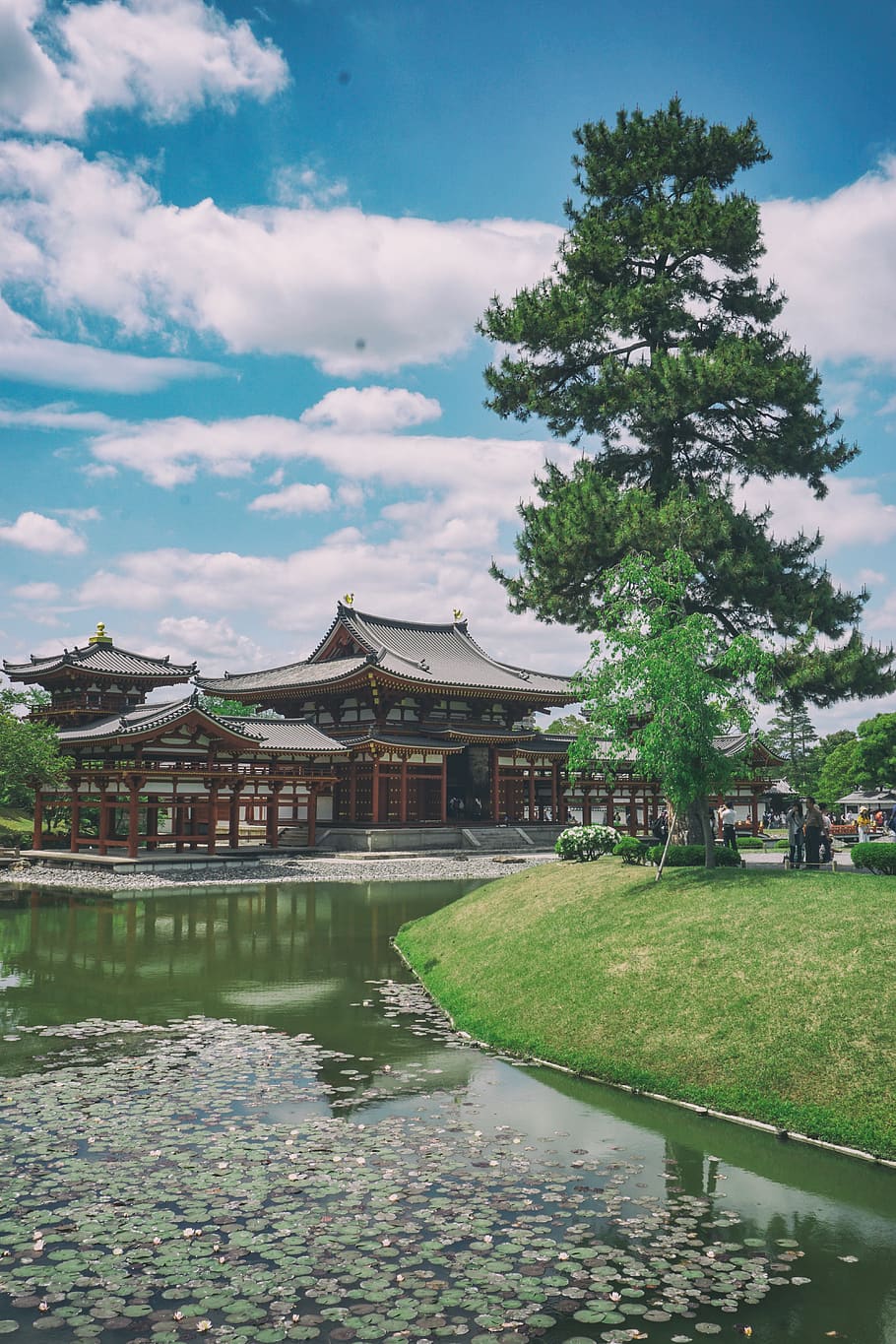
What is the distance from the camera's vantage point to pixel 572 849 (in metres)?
23.0

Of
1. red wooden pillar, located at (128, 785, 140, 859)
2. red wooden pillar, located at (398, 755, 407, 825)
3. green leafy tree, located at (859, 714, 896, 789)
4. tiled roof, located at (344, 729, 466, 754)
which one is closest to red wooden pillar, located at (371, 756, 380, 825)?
tiled roof, located at (344, 729, 466, 754)

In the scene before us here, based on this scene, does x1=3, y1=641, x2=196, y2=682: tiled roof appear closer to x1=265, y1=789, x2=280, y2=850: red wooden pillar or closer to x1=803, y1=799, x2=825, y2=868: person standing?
x1=265, y1=789, x2=280, y2=850: red wooden pillar

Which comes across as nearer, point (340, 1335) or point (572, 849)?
point (340, 1335)

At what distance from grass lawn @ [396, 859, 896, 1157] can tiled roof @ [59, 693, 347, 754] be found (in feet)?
66.0

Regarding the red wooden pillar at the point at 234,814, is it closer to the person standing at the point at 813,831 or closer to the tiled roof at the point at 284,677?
the tiled roof at the point at 284,677

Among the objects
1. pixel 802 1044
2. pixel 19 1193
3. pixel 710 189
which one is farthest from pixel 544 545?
pixel 19 1193

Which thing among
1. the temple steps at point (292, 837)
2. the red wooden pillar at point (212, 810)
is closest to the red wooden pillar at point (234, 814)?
the red wooden pillar at point (212, 810)

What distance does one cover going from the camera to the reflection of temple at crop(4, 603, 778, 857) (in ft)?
122

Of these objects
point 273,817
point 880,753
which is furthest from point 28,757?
point 880,753

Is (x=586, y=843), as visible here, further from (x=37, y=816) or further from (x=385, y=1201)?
(x=37, y=816)

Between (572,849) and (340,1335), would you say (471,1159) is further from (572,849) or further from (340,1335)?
(572,849)

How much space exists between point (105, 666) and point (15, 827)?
32.9ft

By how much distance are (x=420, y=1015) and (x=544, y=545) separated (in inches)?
588

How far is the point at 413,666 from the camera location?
4988cm
